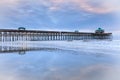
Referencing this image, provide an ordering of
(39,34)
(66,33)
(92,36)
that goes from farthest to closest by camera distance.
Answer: (92,36), (66,33), (39,34)

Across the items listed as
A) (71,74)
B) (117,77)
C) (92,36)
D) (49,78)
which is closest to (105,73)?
(117,77)

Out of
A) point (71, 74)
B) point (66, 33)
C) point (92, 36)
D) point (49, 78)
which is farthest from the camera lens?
point (92, 36)

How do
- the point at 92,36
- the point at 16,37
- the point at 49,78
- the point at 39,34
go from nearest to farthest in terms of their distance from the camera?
1. the point at 49,78
2. the point at 16,37
3. the point at 39,34
4. the point at 92,36

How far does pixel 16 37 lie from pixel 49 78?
15148 mm

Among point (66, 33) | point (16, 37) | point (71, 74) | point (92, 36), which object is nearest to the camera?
point (71, 74)

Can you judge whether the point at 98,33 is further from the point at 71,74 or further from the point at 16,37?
the point at 71,74

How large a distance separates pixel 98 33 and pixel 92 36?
3.49ft

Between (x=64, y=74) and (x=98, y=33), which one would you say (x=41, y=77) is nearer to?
(x=64, y=74)

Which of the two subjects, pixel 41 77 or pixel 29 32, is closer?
pixel 41 77

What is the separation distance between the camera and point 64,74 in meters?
2.12

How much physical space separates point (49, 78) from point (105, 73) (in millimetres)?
569

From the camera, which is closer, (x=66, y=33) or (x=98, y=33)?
(x=66, y=33)

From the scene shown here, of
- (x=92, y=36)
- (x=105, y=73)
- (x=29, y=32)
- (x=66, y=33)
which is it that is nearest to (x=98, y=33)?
(x=92, y=36)

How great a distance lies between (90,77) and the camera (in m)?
1.97
